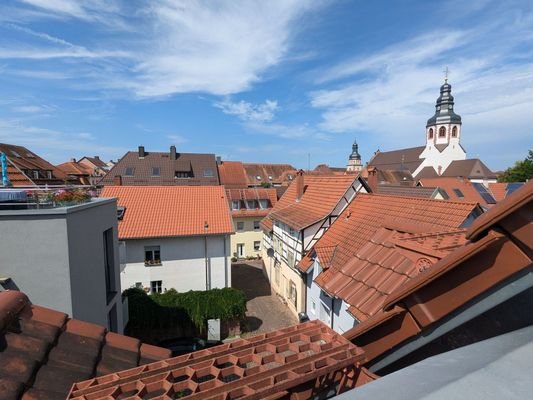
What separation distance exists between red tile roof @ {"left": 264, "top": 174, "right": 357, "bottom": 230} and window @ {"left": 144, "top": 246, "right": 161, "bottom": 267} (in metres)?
6.66

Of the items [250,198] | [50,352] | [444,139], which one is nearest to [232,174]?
[250,198]

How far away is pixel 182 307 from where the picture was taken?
13.9 m

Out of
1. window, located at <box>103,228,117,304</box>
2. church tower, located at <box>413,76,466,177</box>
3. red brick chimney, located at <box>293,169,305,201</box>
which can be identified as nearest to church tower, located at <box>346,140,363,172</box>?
church tower, located at <box>413,76,466,177</box>

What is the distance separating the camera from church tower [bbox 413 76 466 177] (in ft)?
226

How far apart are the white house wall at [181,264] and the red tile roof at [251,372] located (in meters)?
13.9

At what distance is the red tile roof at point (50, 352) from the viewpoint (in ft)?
6.51

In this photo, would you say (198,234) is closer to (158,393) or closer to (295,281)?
(295,281)

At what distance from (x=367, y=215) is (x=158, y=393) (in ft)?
38.1

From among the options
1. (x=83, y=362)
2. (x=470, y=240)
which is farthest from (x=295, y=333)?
(x=83, y=362)

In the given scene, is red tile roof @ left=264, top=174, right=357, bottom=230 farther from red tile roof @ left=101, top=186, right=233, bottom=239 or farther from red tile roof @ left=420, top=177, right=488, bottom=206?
red tile roof @ left=420, top=177, right=488, bottom=206

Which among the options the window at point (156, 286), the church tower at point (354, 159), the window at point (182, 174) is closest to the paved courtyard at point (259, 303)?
the window at point (156, 286)

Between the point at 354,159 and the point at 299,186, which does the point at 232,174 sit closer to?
the point at 299,186

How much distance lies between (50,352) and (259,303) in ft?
55.2

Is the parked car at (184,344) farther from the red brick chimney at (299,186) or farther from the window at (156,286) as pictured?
the red brick chimney at (299,186)
